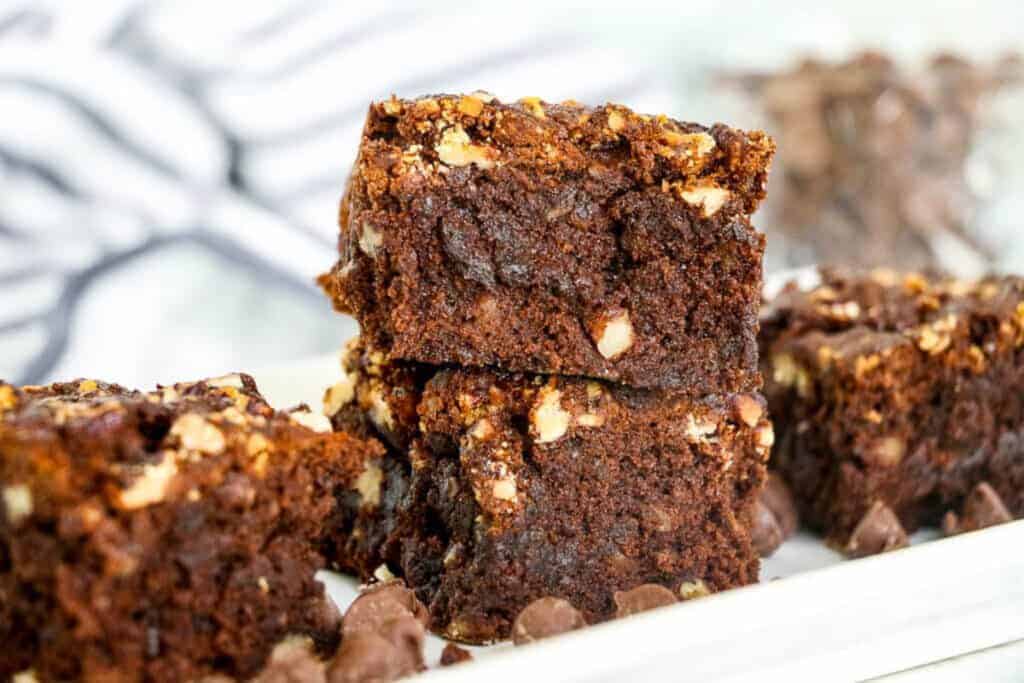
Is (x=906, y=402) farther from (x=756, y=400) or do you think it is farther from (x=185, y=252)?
(x=185, y=252)

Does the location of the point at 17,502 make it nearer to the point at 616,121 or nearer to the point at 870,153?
the point at 616,121

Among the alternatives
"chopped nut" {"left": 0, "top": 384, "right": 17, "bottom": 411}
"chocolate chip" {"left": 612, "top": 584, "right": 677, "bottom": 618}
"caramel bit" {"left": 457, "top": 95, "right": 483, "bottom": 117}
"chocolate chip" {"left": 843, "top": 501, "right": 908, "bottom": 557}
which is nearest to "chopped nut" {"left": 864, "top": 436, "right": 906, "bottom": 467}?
"chocolate chip" {"left": 843, "top": 501, "right": 908, "bottom": 557}

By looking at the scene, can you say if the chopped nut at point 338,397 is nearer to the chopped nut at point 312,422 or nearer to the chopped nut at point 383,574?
the chopped nut at point 383,574

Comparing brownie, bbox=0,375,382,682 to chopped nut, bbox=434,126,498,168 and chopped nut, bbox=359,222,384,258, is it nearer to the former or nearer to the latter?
chopped nut, bbox=359,222,384,258

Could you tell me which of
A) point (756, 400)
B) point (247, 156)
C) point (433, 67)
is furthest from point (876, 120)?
point (756, 400)

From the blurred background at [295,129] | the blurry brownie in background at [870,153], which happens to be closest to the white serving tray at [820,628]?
the blurred background at [295,129]

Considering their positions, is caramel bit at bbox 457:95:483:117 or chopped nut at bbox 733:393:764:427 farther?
chopped nut at bbox 733:393:764:427
